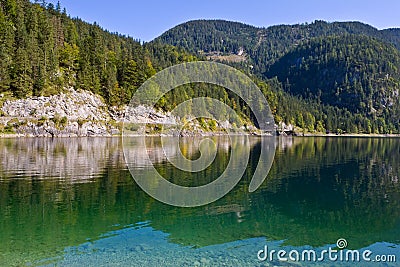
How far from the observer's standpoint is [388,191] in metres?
33.8

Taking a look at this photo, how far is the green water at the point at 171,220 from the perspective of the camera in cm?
1645

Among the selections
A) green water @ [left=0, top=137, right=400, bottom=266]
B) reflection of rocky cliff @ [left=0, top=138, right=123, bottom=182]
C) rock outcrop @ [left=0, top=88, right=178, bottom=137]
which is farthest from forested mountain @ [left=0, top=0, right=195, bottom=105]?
green water @ [left=0, top=137, right=400, bottom=266]

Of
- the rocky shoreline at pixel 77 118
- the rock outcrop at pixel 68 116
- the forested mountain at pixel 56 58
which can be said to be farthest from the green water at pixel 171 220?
the forested mountain at pixel 56 58

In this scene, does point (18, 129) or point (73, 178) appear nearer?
point (73, 178)

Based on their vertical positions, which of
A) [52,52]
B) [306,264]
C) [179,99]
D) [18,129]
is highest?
[52,52]

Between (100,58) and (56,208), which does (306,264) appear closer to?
(56,208)

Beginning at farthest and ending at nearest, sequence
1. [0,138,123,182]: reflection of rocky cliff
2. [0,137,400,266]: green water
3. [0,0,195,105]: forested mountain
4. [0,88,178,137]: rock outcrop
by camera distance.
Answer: [0,0,195,105]: forested mountain
[0,88,178,137]: rock outcrop
[0,138,123,182]: reflection of rocky cliff
[0,137,400,266]: green water

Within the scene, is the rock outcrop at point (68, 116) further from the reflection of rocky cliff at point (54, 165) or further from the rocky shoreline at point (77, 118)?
the reflection of rocky cliff at point (54, 165)

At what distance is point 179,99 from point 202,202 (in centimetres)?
11504

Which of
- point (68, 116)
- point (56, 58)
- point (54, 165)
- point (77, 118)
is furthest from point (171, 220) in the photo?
point (56, 58)

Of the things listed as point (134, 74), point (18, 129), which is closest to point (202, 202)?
point (18, 129)

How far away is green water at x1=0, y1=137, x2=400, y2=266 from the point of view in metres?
16.5

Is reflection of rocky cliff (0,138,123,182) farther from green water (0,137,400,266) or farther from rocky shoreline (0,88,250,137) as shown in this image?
rocky shoreline (0,88,250,137)

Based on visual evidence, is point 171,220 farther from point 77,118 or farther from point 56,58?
point 56,58
